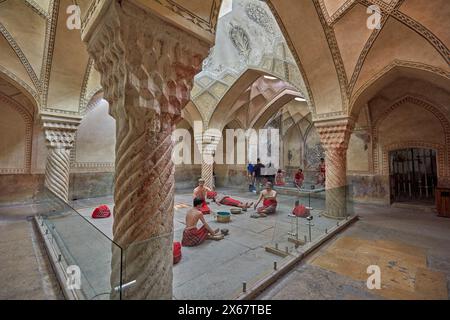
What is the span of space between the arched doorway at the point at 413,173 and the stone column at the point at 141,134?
966cm

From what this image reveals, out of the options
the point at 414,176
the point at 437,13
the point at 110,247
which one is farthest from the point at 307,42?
the point at 414,176

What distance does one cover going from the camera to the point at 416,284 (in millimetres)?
2576

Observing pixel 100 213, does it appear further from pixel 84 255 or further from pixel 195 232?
pixel 84 255

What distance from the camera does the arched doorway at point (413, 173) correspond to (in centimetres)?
855

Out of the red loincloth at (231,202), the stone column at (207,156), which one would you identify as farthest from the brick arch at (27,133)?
the red loincloth at (231,202)

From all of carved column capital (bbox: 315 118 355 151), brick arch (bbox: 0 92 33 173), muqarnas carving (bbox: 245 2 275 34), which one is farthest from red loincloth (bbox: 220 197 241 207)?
brick arch (bbox: 0 92 33 173)

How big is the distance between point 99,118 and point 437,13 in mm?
10694

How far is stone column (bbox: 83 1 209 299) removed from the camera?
1635 mm

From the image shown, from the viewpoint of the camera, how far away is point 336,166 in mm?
5465

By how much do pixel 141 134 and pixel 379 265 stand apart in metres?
3.71

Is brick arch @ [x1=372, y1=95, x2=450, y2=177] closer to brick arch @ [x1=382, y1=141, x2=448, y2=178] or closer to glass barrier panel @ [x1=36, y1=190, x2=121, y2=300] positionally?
brick arch @ [x1=382, y1=141, x2=448, y2=178]

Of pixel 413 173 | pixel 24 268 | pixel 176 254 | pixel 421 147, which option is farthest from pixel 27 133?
pixel 413 173

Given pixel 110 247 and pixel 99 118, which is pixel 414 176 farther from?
pixel 99 118

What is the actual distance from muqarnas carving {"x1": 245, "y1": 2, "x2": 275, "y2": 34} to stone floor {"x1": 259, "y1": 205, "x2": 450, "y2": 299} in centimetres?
712
